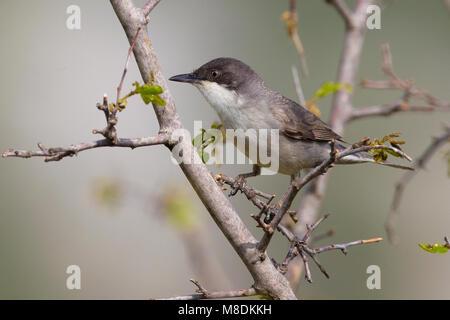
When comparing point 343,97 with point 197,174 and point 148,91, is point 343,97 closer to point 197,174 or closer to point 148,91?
point 197,174

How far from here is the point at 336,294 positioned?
767 centimetres

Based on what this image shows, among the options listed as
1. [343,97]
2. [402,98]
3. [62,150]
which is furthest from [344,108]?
[62,150]

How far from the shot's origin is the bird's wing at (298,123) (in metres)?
4.73

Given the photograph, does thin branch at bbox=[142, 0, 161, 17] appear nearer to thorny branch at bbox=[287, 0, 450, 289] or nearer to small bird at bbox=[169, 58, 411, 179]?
small bird at bbox=[169, 58, 411, 179]

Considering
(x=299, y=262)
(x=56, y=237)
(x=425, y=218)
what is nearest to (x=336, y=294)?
(x=425, y=218)

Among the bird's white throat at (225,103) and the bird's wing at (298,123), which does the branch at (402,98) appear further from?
the bird's white throat at (225,103)

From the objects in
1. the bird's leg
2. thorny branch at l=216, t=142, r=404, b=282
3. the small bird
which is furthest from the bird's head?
thorny branch at l=216, t=142, r=404, b=282

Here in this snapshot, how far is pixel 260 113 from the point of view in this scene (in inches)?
177

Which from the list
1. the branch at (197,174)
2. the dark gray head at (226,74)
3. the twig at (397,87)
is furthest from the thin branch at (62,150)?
the twig at (397,87)

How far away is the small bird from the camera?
4395mm

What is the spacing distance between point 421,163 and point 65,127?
20.3 feet

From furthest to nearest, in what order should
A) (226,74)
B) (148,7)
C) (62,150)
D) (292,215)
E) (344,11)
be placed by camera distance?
(344,11), (226,74), (292,215), (148,7), (62,150)

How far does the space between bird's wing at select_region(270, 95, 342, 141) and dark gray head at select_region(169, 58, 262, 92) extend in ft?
1.11

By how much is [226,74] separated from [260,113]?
1.51ft
